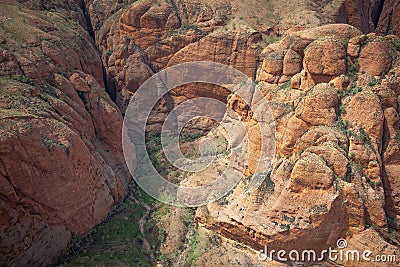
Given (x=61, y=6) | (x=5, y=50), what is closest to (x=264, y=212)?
(x=5, y=50)

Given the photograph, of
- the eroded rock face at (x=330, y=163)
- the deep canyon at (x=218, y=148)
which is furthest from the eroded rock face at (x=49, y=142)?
the eroded rock face at (x=330, y=163)

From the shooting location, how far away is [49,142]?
23.1 m

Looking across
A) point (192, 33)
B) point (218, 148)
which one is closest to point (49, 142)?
point (218, 148)

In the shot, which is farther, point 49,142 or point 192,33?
point 192,33

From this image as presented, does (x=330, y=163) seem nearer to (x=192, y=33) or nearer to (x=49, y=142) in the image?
(x=49, y=142)

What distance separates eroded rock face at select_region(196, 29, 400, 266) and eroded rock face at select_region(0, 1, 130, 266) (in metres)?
9.46

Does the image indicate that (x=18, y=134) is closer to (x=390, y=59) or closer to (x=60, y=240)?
(x=60, y=240)

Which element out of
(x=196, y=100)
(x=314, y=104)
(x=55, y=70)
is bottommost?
(x=196, y=100)

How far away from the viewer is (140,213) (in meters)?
30.7

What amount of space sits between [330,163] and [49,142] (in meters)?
18.6

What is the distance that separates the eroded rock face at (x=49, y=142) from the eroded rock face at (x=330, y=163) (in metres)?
9.46

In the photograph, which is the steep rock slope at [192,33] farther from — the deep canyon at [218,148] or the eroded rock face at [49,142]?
the eroded rock face at [49,142]

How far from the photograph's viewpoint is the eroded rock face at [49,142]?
69.8ft

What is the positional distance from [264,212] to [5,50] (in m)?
22.1
